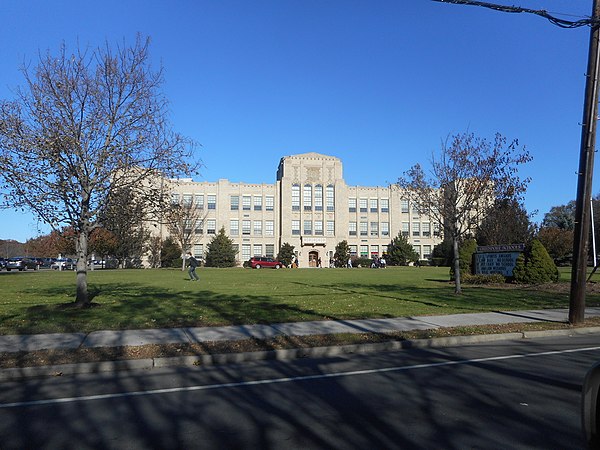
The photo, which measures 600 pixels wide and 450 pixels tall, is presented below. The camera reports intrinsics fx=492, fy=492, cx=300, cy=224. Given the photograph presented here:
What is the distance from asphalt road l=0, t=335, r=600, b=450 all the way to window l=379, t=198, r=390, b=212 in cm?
8665

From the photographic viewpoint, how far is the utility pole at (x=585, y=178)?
40.1ft

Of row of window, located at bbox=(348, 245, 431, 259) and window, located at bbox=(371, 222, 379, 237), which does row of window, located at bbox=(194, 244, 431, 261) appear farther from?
window, located at bbox=(371, 222, 379, 237)

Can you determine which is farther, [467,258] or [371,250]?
[371,250]

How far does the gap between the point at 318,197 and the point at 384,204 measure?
13726 millimetres

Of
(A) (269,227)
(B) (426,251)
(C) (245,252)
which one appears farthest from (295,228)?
(B) (426,251)

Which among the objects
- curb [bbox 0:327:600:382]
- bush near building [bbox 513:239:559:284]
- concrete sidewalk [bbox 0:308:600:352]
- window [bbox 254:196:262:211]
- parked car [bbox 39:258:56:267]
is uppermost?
window [bbox 254:196:262:211]

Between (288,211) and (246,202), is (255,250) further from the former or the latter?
(288,211)

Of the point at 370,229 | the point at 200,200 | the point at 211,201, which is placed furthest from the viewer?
the point at 370,229

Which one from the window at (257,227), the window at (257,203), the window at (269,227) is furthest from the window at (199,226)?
the window at (269,227)

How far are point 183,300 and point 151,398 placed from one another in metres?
11.5

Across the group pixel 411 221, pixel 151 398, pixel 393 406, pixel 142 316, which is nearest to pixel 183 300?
pixel 142 316

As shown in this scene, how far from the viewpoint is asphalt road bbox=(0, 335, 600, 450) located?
15.7ft

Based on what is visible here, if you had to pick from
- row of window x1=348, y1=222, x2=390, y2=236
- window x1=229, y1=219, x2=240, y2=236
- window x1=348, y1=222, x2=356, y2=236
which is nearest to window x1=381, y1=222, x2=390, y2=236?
row of window x1=348, y1=222, x2=390, y2=236

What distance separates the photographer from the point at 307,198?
8969 centimetres
